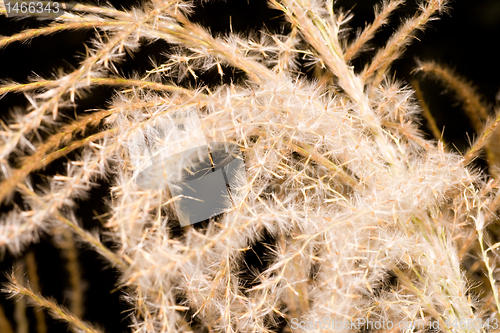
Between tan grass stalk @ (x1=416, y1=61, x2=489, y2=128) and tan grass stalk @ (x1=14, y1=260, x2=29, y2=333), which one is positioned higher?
tan grass stalk @ (x1=416, y1=61, x2=489, y2=128)

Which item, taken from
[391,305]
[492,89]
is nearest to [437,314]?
[391,305]

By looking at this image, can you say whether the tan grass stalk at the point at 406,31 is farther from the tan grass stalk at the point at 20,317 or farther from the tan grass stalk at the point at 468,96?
the tan grass stalk at the point at 20,317

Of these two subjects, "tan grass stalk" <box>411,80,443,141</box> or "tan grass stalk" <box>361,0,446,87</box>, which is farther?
"tan grass stalk" <box>411,80,443,141</box>

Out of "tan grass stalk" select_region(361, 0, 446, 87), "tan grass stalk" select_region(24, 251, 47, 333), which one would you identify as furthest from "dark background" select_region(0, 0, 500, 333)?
"tan grass stalk" select_region(361, 0, 446, 87)

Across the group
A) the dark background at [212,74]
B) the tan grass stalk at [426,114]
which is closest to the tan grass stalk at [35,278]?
the dark background at [212,74]

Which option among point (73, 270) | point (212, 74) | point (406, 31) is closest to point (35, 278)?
point (73, 270)

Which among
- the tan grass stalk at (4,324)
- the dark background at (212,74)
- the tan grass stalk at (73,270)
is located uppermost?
the dark background at (212,74)

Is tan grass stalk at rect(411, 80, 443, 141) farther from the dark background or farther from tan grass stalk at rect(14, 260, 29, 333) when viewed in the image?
tan grass stalk at rect(14, 260, 29, 333)

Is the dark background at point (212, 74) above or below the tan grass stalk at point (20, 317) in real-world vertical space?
above

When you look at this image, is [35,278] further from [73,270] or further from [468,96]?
[468,96]

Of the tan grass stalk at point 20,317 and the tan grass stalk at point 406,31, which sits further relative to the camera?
the tan grass stalk at point 20,317
